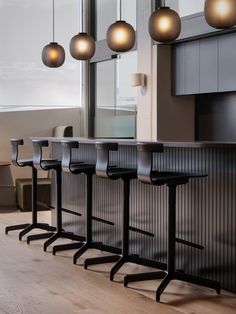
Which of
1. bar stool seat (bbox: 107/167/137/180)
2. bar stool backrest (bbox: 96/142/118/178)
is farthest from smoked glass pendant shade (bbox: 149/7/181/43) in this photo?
bar stool seat (bbox: 107/167/137/180)

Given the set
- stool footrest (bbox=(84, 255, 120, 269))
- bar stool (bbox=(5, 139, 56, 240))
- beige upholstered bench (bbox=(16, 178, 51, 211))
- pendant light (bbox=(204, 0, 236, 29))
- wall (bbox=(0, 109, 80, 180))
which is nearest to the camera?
pendant light (bbox=(204, 0, 236, 29))

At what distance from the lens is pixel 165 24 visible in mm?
5801

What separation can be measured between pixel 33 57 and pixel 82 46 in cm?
313

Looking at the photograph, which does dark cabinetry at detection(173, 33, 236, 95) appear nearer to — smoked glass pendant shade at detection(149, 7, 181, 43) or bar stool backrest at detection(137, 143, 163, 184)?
smoked glass pendant shade at detection(149, 7, 181, 43)

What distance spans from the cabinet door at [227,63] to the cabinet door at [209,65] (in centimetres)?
9

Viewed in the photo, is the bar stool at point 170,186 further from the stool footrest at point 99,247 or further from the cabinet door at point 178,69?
the cabinet door at point 178,69

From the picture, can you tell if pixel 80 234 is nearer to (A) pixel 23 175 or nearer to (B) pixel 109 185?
(B) pixel 109 185

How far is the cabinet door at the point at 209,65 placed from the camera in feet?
24.9

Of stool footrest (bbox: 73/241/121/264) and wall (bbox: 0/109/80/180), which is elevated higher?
wall (bbox: 0/109/80/180)

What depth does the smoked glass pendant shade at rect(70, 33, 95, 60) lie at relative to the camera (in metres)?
6.95

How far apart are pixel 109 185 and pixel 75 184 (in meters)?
0.78

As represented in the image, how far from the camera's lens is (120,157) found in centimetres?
564

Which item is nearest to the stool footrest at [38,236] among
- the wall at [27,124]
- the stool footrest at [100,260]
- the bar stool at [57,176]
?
the bar stool at [57,176]

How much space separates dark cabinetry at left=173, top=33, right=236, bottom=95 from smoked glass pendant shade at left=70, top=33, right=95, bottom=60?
5.18 feet
